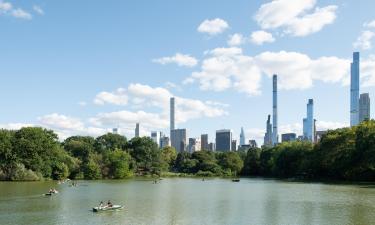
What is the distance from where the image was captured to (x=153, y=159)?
12406 cm

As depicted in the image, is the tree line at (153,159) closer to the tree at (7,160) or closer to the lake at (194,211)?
the tree at (7,160)

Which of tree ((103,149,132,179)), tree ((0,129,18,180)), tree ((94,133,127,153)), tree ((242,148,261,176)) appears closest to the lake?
tree ((0,129,18,180))

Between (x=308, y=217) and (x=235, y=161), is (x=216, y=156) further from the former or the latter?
(x=308, y=217)

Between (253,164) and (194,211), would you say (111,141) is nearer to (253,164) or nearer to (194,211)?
(253,164)

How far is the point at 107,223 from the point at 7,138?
60317 millimetres

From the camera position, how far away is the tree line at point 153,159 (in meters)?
85.8

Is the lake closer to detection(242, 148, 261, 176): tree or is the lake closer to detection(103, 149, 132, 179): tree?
detection(103, 149, 132, 179): tree

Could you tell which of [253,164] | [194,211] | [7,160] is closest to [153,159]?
[253,164]

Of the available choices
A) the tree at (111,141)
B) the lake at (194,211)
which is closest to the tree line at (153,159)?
the tree at (111,141)

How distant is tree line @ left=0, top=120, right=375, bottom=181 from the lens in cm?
8575

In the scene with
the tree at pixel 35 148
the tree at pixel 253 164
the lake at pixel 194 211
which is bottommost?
the tree at pixel 253 164

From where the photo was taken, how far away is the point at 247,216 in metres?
36.1

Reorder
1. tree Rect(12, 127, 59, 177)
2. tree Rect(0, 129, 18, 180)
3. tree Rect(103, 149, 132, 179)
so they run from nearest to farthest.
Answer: tree Rect(0, 129, 18, 180) < tree Rect(12, 127, 59, 177) < tree Rect(103, 149, 132, 179)

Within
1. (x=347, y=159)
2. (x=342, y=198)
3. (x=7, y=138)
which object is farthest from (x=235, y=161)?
→ (x=342, y=198)
